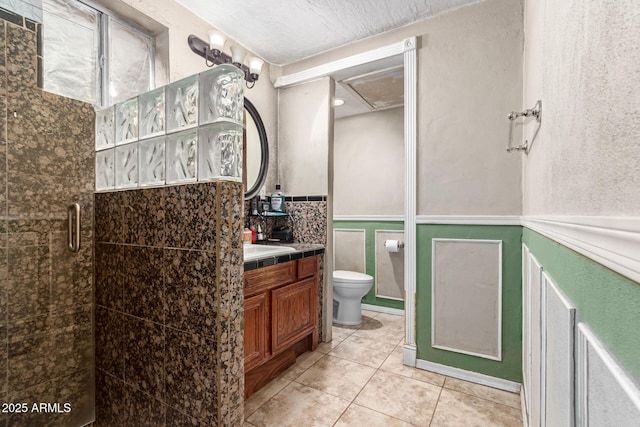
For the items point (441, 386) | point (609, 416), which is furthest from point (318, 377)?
point (609, 416)

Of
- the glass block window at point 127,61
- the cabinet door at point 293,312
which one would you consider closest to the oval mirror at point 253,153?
the glass block window at point 127,61

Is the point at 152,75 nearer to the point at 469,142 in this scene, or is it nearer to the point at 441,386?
the point at 469,142

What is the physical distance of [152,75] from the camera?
1904 mm

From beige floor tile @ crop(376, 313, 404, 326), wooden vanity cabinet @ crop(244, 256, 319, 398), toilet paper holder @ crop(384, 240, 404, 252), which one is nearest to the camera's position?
wooden vanity cabinet @ crop(244, 256, 319, 398)

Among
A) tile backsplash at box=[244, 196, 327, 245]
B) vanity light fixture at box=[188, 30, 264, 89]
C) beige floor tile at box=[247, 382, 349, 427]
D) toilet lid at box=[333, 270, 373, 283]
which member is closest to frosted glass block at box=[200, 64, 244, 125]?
vanity light fixture at box=[188, 30, 264, 89]

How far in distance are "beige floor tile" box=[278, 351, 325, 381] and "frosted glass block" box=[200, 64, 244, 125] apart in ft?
5.55

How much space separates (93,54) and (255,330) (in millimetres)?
1839

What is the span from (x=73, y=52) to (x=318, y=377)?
2.39 metres

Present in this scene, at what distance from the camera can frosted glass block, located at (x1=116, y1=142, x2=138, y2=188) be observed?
49.9 inches

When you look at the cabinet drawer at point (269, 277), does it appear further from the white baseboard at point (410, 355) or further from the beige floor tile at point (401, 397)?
the white baseboard at point (410, 355)

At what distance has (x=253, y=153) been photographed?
248 cm

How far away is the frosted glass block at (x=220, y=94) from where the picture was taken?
1.03 metres

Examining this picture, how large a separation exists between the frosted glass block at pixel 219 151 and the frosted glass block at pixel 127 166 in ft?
1.38

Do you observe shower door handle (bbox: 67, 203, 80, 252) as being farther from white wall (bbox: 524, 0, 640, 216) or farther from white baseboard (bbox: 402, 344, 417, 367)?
white baseboard (bbox: 402, 344, 417, 367)
